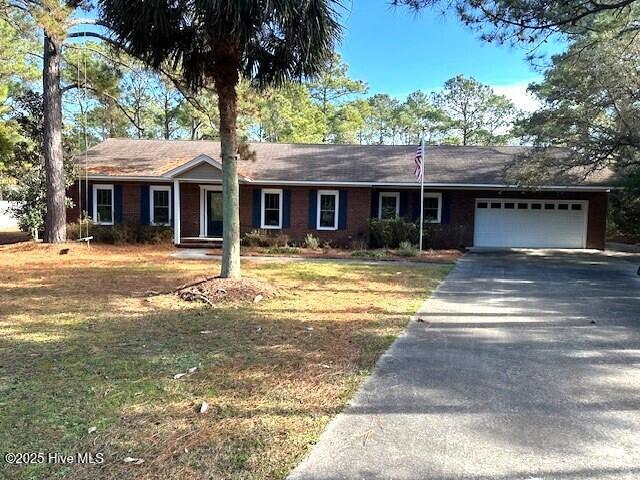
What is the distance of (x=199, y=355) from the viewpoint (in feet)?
17.7

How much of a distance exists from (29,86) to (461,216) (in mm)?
19503

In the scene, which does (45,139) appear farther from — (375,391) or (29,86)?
(375,391)

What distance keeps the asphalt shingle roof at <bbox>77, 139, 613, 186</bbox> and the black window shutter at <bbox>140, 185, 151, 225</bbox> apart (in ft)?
2.23

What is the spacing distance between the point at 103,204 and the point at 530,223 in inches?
678

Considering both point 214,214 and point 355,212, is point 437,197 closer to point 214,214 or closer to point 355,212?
point 355,212

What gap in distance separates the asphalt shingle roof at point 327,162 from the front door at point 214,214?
62.4 inches

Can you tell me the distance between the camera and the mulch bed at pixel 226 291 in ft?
27.5

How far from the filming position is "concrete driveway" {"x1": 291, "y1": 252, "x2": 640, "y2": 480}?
3137 millimetres

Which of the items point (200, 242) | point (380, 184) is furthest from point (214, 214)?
point (380, 184)

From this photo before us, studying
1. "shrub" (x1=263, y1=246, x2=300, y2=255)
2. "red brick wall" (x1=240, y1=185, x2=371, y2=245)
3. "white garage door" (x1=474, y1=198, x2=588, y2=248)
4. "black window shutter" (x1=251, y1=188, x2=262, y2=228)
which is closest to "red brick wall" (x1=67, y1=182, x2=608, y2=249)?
"red brick wall" (x1=240, y1=185, x2=371, y2=245)

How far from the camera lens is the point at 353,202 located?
19641 millimetres

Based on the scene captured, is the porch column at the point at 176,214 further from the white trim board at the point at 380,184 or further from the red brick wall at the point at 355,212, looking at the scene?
the red brick wall at the point at 355,212

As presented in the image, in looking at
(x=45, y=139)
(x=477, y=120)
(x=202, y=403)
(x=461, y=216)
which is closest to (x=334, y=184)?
(x=461, y=216)

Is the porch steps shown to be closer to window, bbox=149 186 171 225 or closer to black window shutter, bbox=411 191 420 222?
window, bbox=149 186 171 225
